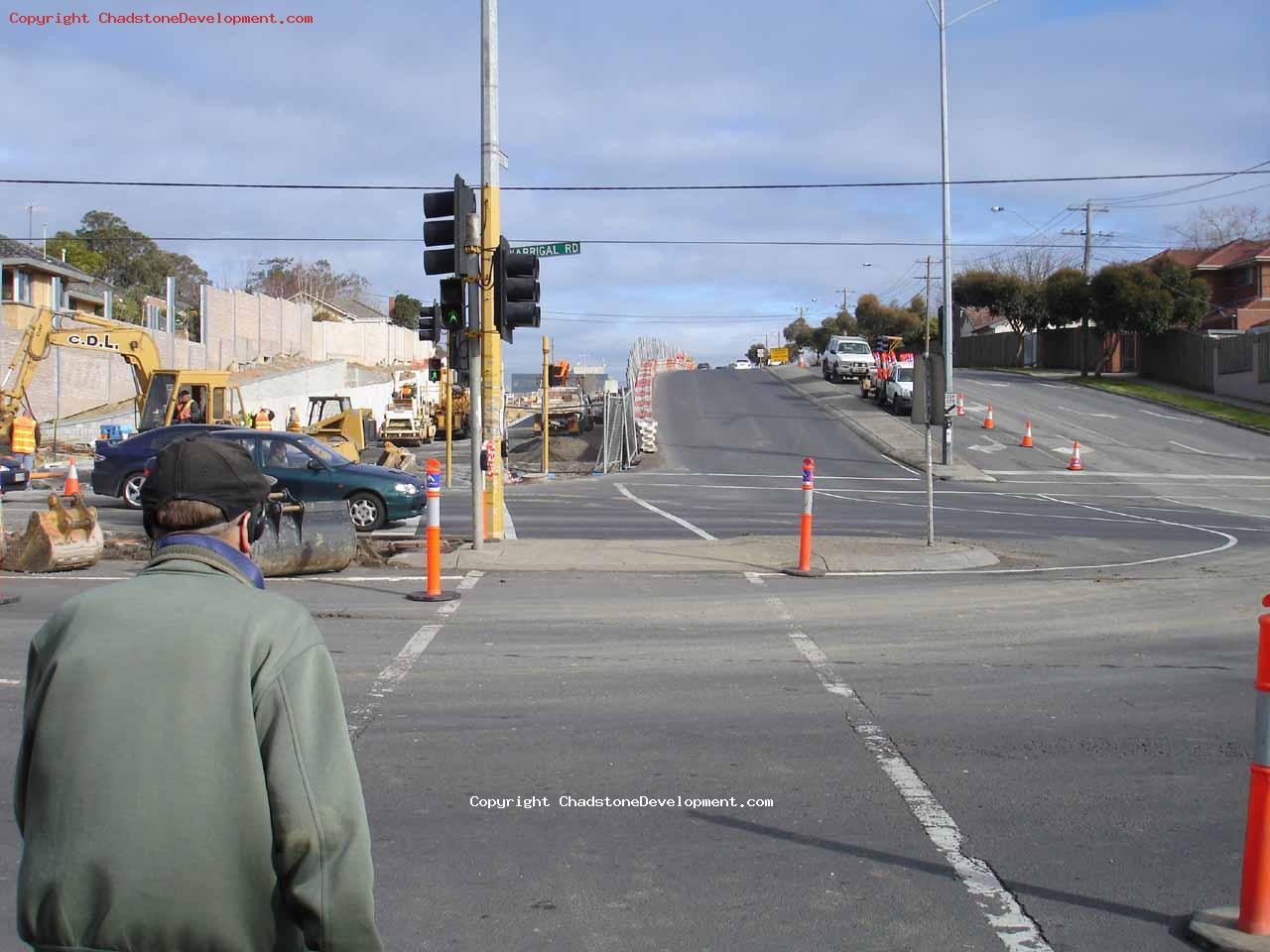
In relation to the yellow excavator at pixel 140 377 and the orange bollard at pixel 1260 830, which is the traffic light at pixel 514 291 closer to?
the orange bollard at pixel 1260 830

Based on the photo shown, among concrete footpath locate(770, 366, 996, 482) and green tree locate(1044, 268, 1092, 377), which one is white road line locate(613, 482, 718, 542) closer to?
concrete footpath locate(770, 366, 996, 482)

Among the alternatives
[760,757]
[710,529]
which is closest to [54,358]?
[710,529]

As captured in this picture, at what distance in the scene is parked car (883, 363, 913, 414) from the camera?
4416 cm

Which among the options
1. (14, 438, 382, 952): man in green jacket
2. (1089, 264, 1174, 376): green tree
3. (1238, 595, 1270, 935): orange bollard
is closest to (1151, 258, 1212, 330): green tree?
(1089, 264, 1174, 376): green tree

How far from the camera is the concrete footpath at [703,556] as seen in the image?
47.5 ft

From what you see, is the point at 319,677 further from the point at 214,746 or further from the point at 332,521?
the point at 332,521

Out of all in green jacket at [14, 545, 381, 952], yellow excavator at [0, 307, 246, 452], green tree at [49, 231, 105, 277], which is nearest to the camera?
green jacket at [14, 545, 381, 952]

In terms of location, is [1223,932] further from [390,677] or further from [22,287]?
[22,287]

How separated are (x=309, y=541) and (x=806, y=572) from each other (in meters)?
5.78

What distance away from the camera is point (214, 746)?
2.39 m

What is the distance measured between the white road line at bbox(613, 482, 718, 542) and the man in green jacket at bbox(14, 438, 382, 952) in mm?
14909

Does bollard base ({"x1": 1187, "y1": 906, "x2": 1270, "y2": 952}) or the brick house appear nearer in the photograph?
bollard base ({"x1": 1187, "y1": 906, "x2": 1270, "y2": 952})

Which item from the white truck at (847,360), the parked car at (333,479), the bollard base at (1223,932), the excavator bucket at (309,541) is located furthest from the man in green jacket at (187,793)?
the white truck at (847,360)

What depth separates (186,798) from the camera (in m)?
2.37
